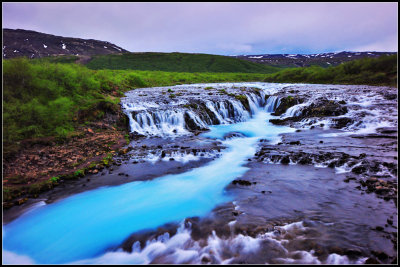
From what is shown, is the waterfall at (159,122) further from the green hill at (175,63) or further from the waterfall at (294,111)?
the green hill at (175,63)

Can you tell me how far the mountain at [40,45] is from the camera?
10500cm

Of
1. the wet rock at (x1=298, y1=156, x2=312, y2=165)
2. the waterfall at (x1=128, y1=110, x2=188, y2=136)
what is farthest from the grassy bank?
the wet rock at (x1=298, y1=156, x2=312, y2=165)

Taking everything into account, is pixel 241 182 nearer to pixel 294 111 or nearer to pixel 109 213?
pixel 109 213

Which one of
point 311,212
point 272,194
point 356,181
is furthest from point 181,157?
point 356,181

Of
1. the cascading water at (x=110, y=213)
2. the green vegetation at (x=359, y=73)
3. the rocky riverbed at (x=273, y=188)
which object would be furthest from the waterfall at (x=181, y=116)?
the green vegetation at (x=359, y=73)

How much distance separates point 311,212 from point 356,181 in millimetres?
2506

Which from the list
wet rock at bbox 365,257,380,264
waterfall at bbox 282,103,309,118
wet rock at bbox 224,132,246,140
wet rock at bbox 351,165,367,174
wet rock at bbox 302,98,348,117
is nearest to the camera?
wet rock at bbox 365,257,380,264

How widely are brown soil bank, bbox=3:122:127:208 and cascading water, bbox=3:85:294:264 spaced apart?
1.18 metres

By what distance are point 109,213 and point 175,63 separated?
110m

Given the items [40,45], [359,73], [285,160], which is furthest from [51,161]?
[40,45]

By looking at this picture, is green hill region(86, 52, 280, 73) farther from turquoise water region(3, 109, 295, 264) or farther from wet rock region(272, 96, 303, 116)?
turquoise water region(3, 109, 295, 264)

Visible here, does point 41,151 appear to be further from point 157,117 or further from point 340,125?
point 340,125

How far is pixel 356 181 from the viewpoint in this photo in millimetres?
6824

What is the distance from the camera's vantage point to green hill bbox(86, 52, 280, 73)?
324 feet
